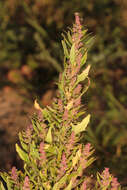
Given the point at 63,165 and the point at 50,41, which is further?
the point at 50,41

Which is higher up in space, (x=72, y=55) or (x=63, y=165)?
(x=72, y=55)

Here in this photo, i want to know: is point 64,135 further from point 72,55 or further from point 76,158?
point 72,55

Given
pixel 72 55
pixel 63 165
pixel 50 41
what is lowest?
pixel 63 165

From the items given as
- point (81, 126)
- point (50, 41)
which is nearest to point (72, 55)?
point (81, 126)

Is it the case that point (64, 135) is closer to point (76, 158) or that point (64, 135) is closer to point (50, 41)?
point (76, 158)

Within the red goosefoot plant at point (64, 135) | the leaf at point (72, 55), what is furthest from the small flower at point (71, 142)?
the leaf at point (72, 55)

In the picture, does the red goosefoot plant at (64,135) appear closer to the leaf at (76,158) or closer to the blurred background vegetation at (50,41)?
the leaf at (76,158)

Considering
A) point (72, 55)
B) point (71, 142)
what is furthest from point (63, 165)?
point (72, 55)

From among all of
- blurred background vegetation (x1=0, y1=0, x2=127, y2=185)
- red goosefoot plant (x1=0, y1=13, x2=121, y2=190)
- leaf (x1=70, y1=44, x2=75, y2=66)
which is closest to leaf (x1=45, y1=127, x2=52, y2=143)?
red goosefoot plant (x1=0, y1=13, x2=121, y2=190)

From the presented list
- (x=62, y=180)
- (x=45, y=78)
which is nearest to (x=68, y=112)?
(x=62, y=180)

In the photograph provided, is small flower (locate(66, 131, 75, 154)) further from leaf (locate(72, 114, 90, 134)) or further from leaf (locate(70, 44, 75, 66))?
leaf (locate(70, 44, 75, 66))

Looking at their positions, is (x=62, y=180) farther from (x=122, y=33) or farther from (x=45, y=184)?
(x=122, y=33)
